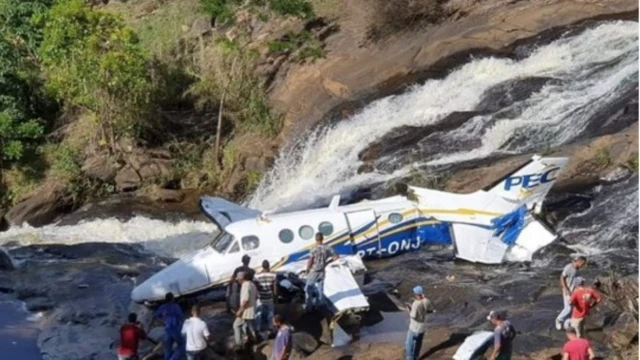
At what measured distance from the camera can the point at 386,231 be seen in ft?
69.0

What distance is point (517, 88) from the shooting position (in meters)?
29.7

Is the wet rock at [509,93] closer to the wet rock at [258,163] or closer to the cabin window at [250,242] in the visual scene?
the wet rock at [258,163]

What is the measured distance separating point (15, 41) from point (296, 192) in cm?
1509

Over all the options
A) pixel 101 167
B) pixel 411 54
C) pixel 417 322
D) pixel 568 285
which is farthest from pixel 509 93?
pixel 417 322

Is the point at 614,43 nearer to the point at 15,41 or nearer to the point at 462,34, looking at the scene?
the point at 462,34

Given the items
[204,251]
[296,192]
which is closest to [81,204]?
[296,192]

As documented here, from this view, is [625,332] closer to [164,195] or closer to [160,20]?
[164,195]

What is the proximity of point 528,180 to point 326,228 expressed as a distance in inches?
187

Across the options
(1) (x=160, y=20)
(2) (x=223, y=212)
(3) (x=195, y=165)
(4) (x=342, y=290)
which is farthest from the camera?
(1) (x=160, y=20)

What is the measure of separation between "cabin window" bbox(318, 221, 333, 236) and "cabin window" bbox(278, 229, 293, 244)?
0.66 m

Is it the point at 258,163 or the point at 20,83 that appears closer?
the point at 258,163

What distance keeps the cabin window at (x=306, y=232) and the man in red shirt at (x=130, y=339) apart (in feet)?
17.3

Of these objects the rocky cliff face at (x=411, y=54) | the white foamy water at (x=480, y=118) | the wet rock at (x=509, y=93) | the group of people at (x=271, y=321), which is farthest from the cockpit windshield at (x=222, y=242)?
the rocky cliff face at (x=411, y=54)

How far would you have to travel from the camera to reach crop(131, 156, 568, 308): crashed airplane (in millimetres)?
19344
